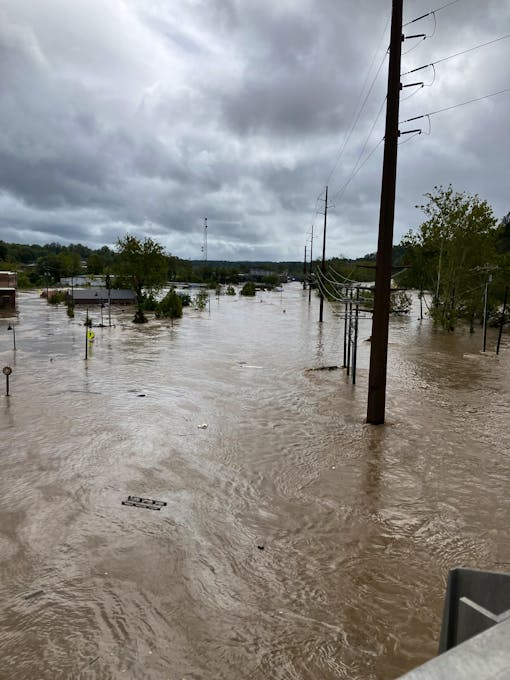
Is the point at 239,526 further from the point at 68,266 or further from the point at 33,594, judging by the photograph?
the point at 68,266

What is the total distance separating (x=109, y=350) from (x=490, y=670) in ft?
88.1

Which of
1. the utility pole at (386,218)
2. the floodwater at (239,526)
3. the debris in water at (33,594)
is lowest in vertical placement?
the debris in water at (33,594)

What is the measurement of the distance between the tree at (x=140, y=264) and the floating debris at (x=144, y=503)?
156 ft

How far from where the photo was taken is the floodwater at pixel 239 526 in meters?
5.01

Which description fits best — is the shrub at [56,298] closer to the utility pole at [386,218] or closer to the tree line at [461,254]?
the tree line at [461,254]

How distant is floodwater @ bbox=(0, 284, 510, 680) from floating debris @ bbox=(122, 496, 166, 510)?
0.14 meters

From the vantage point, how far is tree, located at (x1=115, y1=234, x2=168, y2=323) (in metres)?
54.7

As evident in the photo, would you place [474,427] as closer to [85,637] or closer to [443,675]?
[85,637]

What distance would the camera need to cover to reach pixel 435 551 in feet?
22.4

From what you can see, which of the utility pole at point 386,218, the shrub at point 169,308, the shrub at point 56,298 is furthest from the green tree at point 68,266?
the utility pole at point 386,218

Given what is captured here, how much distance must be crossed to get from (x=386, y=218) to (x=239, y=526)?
8.13 m

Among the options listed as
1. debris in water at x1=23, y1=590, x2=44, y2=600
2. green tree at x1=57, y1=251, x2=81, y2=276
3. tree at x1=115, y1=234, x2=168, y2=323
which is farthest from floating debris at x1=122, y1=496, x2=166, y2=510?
green tree at x1=57, y1=251, x2=81, y2=276

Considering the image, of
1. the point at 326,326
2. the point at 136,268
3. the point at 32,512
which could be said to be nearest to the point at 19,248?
the point at 136,268

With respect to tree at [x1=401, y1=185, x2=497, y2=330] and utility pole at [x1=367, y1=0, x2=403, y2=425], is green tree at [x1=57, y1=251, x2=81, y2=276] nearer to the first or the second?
tree at [x1=401, y1=185, x2=497, y2=330]
